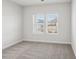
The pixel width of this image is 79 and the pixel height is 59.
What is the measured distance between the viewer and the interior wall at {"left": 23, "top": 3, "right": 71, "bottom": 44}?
572cm

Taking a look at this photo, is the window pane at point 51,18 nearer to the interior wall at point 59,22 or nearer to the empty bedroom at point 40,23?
the empty bedroom at point 40,23

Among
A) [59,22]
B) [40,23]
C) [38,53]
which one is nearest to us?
[38,53]

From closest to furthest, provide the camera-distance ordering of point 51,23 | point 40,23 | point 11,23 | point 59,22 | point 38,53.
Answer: point 38,53, point 11,23, point 59,22, point 51,23, point 40,23

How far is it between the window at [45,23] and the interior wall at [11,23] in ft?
3.74

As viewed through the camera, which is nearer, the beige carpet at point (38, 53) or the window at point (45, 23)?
the beige carpet at point (38, 53)

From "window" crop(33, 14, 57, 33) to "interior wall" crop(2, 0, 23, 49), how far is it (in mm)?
1141

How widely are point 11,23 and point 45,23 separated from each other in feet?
7.47

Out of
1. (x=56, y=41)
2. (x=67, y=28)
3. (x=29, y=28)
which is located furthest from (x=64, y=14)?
(x=29, y=28)

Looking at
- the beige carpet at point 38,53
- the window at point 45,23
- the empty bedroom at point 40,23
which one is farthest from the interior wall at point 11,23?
the window at point 45,23

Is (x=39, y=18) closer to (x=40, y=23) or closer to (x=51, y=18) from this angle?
(x=40, y=23)

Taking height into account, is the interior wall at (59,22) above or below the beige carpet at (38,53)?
above

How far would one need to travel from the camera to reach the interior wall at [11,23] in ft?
15.0

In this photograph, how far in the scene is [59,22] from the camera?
19.3 ft

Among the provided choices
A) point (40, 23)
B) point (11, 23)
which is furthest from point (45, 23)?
point (11, 23)
